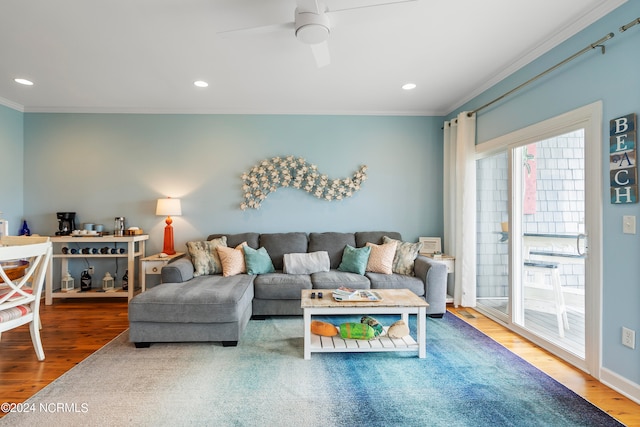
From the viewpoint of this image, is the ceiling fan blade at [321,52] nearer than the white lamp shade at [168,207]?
Yes

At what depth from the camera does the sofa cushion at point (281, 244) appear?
4090mm

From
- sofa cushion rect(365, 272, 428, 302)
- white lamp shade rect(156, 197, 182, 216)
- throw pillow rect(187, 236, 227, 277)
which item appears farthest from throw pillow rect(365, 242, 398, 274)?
white lamp shade rect(156, 197, 182, 216)

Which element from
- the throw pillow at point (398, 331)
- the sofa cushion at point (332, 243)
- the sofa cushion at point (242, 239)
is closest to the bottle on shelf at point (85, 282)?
the sofa cushion at point (242, 239)

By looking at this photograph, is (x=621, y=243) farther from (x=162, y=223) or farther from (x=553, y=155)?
(x=162, y=223)

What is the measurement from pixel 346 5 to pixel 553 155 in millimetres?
2258

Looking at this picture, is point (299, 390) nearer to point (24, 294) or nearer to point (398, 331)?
point (398, 331)

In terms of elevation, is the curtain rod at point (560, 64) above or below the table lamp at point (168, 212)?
above

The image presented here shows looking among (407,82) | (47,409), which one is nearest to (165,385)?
(47,409)

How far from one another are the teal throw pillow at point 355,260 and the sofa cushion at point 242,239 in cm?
116

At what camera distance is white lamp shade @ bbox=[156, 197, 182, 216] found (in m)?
4.12

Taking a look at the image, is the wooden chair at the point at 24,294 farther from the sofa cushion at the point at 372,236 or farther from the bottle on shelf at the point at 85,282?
the sofa cushion at the point at 372,236

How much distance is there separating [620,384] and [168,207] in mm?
4613

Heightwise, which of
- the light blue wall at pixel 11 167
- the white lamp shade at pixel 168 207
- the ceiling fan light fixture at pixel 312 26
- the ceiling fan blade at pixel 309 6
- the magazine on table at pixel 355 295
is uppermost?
the ceiling fan blade at pixel 309 6

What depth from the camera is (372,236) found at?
168 inches
